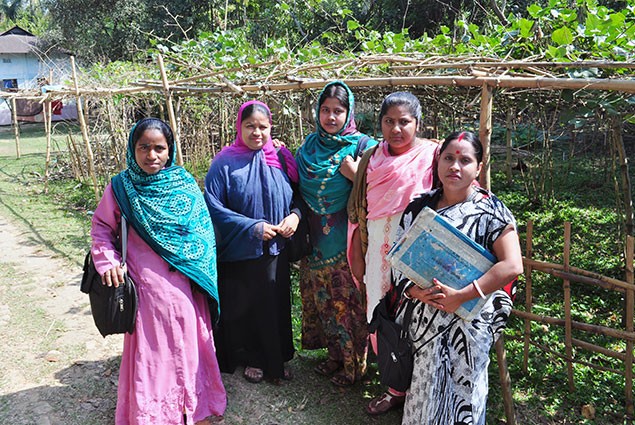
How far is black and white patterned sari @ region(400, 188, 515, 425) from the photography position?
2.18 m

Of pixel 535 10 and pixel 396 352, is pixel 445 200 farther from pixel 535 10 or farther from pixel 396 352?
pixel 535 10

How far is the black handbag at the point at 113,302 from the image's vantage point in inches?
102

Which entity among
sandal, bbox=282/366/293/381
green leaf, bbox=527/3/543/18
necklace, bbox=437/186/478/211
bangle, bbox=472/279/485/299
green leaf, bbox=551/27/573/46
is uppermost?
green leaf, bbox=527/3/543/18

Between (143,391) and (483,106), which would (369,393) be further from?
(483,106)

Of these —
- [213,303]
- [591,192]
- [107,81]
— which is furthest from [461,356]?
[107,81]

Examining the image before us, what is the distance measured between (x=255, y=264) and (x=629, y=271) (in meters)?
2.20

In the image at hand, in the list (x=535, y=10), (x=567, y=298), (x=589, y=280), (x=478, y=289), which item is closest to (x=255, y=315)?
(x=478, y=289)

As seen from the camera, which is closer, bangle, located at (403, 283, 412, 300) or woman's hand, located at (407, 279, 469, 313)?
woman's hand, located at (407, 279, 469, 313)

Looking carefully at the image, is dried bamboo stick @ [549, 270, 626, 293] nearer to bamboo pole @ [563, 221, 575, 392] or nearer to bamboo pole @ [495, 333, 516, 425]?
bamboo pole @ [563, 221, 575, 392]

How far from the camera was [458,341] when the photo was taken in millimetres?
2244

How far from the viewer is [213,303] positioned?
9.64ft

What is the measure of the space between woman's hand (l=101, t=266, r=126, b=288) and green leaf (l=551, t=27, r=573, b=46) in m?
2.62

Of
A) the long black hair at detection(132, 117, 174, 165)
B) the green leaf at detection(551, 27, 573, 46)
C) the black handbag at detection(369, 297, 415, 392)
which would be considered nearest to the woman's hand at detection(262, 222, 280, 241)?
the long black hair at detection(132, 117, 174, 165)

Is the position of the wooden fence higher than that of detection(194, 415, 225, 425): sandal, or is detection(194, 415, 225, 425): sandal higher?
the wooden fence
